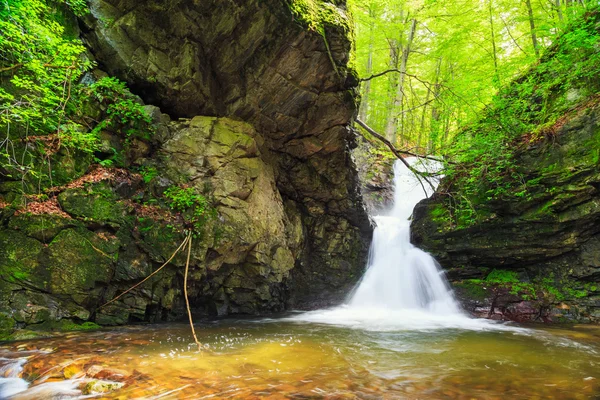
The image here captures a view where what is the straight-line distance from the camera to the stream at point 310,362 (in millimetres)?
3232

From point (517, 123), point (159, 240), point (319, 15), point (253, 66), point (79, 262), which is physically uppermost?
point (319, 15)

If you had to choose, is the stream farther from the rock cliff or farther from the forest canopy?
the forest canopy

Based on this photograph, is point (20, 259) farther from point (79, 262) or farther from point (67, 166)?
point (67, 166)

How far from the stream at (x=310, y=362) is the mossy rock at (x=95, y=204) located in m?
2.04

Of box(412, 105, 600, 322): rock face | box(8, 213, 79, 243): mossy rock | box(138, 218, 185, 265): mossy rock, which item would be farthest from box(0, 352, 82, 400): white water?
box(412, 105, 600, 322): rock face

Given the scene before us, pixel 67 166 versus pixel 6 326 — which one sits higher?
pixel 67 166

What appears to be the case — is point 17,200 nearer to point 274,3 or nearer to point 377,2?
point 274,3

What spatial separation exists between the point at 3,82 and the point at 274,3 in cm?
520

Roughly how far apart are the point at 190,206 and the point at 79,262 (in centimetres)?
224

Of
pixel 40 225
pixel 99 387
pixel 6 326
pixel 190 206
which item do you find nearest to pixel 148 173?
pixel 190 206

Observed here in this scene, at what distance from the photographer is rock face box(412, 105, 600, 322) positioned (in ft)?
23.9

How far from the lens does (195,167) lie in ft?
23.9

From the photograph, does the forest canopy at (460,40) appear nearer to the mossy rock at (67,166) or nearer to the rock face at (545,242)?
the rock face at (545,242)

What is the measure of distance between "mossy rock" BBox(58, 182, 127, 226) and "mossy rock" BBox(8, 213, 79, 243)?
25 centimetres
